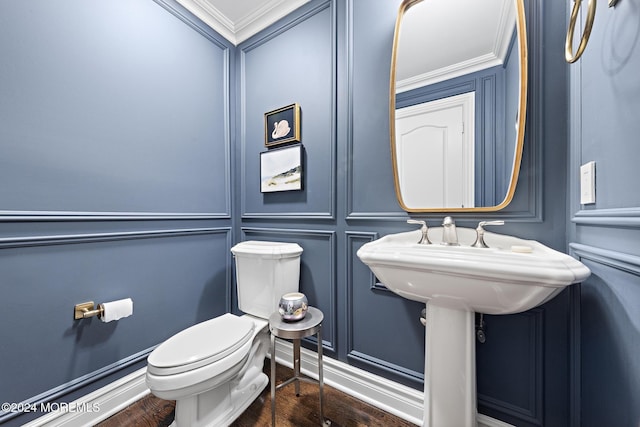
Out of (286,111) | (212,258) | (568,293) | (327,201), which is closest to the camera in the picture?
(568,293)

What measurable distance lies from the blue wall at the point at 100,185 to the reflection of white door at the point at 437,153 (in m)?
1.32

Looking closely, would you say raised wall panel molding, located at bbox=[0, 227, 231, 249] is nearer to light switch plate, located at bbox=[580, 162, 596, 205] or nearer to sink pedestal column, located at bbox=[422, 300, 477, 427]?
sink pedestal column, located at bbox=[422, 300, 477, 427]

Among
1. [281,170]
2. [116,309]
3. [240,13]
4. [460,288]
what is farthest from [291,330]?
[240,13]

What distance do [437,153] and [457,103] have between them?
224 mm

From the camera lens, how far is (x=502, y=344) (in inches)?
41.0

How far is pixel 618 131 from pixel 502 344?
88 cm

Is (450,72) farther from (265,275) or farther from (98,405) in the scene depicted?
(98,405)

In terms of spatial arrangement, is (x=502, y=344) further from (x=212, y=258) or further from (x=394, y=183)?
(x=212, y=258)

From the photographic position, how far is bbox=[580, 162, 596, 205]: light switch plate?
743 millimetres

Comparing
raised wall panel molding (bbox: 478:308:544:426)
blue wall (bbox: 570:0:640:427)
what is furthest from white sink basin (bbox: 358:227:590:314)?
raised wall panel molding (bbox: 478:308:544:426)

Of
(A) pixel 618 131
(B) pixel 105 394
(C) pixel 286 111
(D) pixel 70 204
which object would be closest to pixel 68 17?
(D) pixel 70 204

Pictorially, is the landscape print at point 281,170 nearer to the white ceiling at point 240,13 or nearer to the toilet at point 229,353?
the toilet at point 229,353

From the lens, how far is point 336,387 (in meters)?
1.39

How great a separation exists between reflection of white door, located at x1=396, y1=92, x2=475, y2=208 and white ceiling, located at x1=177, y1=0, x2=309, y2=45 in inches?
45.1
